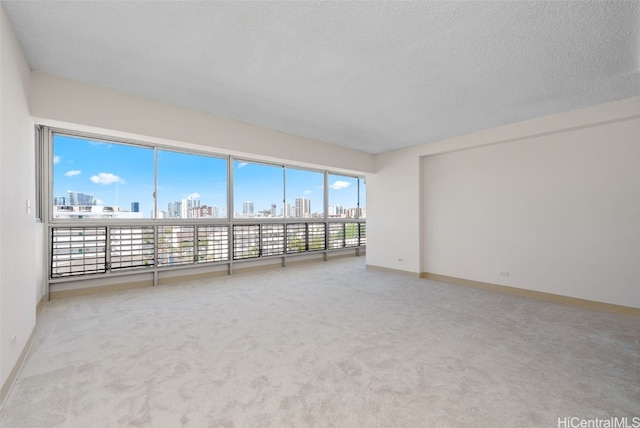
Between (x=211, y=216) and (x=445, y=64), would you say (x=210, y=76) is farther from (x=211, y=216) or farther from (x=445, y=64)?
(x=211, y=216)

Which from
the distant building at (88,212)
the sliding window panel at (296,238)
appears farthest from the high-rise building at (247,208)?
the distant building at (88,212)

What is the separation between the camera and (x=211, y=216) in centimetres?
520

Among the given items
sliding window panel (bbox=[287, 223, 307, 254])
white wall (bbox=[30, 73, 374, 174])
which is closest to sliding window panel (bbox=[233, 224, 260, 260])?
sliding window panel (bbox=[287, 223, 307, 254])

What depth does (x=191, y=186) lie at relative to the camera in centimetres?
498

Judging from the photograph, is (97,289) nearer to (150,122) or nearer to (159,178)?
(159,178)

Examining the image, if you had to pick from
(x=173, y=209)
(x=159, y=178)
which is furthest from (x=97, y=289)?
(x=159, y=178)

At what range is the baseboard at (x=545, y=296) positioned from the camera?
3.25m

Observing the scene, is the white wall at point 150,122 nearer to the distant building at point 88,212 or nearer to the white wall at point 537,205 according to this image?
the distant building at point 88,212

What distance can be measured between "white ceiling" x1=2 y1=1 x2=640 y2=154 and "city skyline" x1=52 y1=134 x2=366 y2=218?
64.3 inches

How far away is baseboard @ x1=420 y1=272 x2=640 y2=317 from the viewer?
10.7 ft

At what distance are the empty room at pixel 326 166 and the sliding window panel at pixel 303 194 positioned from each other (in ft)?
3.08

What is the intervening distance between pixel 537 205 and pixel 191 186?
5.41 m

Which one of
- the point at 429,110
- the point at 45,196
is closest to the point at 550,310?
the point at 429,110

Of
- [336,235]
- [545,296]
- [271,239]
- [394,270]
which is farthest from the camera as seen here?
[336,235]
